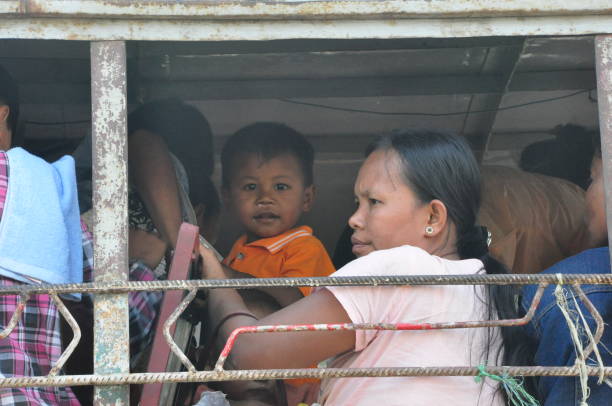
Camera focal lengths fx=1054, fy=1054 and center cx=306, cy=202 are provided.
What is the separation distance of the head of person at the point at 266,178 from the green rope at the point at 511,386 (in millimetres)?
1773

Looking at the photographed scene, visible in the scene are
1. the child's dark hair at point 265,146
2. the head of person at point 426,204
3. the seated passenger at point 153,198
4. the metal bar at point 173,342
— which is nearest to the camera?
the metal bar at point 173,342

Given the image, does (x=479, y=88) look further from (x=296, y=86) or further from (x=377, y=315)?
(x=377, y=315)

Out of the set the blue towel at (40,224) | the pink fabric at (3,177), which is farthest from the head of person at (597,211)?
the pink fabric at (3,177)

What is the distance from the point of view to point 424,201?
3195 mm

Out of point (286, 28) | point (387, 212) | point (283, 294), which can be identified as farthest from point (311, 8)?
point (283, 294)

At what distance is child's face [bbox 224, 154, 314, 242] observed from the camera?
4.55m

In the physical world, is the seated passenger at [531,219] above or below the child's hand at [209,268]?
above

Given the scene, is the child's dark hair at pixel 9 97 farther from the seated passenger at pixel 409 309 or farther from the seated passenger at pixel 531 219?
the seated passenger at pixel 531 219

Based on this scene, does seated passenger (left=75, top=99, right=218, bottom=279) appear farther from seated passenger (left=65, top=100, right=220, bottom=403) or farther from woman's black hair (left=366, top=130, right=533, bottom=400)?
woman's black hair (left=366, top=130, right=533, bottom=400)

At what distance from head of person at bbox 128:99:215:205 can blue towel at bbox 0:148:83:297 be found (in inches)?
42.0

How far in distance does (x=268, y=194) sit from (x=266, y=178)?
0.08 m

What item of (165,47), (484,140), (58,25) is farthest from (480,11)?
(484,140)

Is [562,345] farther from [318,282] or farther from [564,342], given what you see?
[318,282]

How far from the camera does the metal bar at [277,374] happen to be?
2715mm
